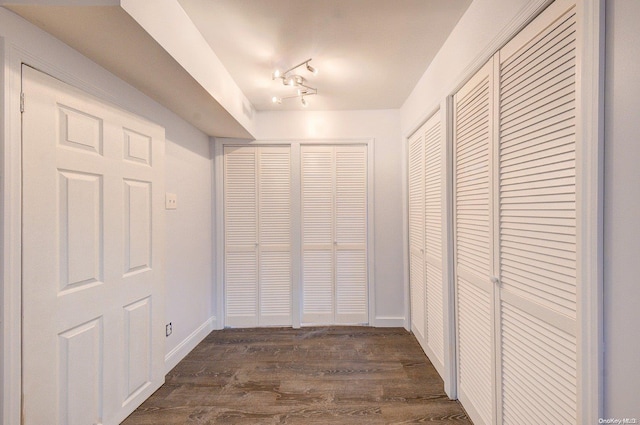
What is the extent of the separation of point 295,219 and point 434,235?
148cm

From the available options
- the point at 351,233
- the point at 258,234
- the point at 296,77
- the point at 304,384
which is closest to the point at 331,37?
the point at 296,77

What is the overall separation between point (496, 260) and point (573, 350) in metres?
0.49

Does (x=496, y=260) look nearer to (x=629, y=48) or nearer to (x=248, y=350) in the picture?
(x=629, y=48)


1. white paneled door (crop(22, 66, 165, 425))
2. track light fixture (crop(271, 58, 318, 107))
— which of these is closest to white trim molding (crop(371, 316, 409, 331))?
white paneled door (crop(22, 66, 165, 425))

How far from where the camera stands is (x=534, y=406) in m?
1.18

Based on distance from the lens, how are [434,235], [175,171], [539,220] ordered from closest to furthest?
[539,220], [434,235], [175,171]

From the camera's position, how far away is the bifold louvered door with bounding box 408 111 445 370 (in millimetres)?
2207

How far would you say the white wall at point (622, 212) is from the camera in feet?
2.53

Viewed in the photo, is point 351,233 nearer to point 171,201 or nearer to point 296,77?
point 296,77

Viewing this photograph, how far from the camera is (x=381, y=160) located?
3.18 m

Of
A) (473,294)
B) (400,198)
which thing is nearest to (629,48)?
(473,294)

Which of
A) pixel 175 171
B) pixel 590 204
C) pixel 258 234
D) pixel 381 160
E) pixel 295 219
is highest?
pixel 381 160

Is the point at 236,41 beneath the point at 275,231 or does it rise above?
above

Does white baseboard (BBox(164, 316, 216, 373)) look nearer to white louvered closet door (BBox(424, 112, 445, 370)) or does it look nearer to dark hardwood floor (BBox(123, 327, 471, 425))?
dark hardwood floor (BBox(123, 327, 471, 425))
